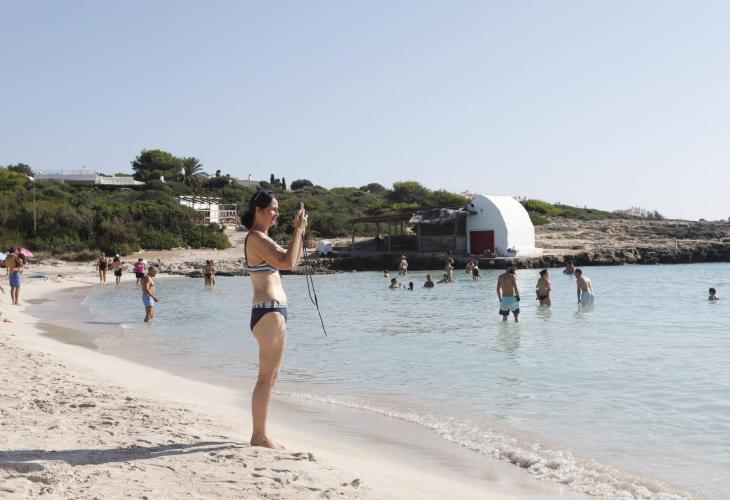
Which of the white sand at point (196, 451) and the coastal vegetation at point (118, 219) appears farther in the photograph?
the coastal vegetation at point (118, 219)

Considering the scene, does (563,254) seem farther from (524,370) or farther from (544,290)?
(524,370)

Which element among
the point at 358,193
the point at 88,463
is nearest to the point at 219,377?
the point at 88,463

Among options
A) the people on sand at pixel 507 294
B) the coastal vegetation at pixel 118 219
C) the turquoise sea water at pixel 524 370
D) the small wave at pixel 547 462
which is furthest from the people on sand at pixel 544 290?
the coastal vegetation at pixel 118 219

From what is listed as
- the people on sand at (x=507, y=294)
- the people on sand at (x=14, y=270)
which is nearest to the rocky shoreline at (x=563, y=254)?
the people on sand at (x=14, y=270)

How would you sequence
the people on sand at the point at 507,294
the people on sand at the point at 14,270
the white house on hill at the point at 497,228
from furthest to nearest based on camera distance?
the white house on hill at the point at 497,228 → the people on sand at the point at 14,270 → the people on sand at the point at 507,294

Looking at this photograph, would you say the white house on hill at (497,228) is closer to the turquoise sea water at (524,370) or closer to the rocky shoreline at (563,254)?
the rocky shoreline at (563,254)

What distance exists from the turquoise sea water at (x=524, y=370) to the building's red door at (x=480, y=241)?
2112cm

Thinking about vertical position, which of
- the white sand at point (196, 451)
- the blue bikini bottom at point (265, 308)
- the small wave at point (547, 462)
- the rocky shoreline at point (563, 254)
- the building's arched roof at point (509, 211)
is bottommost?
the small wave at point (547, 462)

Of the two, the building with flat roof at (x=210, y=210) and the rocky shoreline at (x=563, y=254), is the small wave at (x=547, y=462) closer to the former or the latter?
the rocky shoreline at (x=563, y=254)

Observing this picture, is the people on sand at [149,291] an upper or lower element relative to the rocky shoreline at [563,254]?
lower

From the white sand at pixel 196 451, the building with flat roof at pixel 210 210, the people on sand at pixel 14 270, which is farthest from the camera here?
the building with flat roof at pixel 210 210

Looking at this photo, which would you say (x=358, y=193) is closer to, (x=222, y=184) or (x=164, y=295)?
A: (x=222, y=184)

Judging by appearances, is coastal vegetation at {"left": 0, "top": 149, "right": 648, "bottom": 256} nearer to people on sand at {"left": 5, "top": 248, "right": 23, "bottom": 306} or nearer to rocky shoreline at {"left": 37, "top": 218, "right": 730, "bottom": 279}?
rocky shoreline at {"left": 37, "top": 218, "right": 730, "bottom": 279}

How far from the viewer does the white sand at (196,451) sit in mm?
3718
